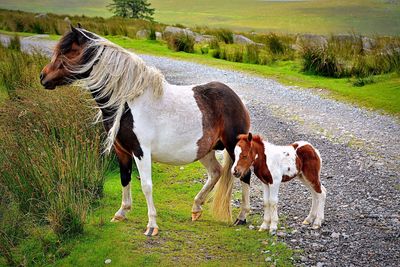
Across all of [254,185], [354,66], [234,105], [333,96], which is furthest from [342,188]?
[354,66]

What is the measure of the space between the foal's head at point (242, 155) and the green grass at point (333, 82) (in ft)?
21.8

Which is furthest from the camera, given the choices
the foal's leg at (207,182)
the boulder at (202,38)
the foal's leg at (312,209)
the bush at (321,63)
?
the boulder at (202,38)

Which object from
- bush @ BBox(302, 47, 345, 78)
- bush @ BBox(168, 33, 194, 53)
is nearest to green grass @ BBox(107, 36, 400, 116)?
bush @ BBox(302, 47, 345, 78)

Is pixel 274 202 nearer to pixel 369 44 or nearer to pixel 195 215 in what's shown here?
pixel 195 215

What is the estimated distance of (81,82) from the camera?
17.9 feet

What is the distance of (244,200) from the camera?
588 cm

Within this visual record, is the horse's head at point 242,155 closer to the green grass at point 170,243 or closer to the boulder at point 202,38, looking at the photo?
the green grass at point 170,243

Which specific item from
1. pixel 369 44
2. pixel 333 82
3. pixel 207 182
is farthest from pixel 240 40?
pixel 207 182

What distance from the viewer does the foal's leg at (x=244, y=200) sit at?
19.1 ft

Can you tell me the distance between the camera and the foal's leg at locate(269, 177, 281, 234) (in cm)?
552

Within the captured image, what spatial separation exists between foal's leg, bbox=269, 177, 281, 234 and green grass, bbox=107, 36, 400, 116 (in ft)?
Result: 20.9

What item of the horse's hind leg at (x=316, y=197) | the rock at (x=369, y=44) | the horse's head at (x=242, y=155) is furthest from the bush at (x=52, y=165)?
the rock at (x=369, y=44)

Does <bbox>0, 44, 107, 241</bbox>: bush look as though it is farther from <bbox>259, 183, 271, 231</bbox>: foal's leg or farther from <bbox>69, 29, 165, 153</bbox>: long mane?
<bbox>259, 183, 271, 231</bbox>: foal's leg

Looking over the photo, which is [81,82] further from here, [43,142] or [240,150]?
[240,150]
